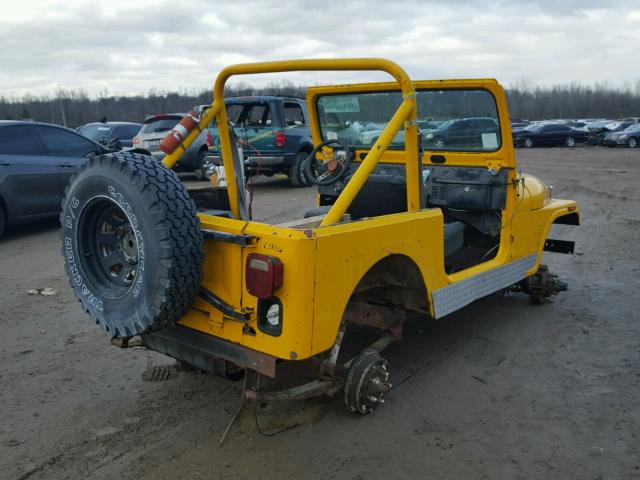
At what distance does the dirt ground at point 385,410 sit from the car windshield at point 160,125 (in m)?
9.08

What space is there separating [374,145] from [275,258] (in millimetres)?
996

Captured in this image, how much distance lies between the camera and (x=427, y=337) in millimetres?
4746

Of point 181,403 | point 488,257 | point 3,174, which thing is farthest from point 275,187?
point 181,403

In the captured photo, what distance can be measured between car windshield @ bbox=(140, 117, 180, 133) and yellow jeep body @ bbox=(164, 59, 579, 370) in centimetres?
1078

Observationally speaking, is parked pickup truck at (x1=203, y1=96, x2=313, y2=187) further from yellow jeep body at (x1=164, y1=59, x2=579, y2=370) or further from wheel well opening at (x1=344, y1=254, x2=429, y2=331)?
wheel well opening at (x1=344, y1=254, x2=429, y2=331)

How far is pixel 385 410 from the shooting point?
3551 millimetres

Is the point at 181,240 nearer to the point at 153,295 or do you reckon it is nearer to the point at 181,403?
the point at 153,295

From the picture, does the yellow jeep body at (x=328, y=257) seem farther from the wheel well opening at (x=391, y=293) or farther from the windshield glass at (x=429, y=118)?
the windshield glass at (x=429, y=118)

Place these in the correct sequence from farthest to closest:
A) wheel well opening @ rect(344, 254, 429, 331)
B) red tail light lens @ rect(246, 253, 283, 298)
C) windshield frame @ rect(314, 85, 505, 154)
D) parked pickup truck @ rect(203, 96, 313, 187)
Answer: parked pickup truck @ rect(203, 96, 313, 187) < windshield frame @ rect(314, 85, 505, 154) < wheel well opening @ rect(344, 254, 429, 331) < red tail light lens @ rect(246, 253, 283, 298)

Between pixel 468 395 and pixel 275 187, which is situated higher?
pixel 275 187

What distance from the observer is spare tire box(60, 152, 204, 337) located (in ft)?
9.23

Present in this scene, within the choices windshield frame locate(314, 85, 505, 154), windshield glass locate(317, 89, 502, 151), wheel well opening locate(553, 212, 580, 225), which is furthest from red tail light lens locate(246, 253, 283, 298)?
wheel well opening locate(553, 212, 580, 225)

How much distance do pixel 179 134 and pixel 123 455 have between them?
1.91 metres

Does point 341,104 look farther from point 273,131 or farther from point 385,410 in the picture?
point 273,131
